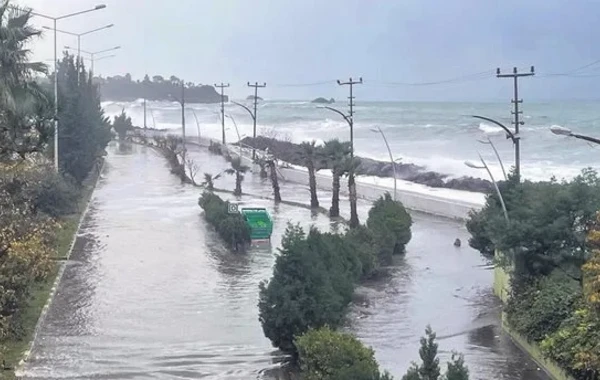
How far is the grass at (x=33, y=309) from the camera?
16.8 meters

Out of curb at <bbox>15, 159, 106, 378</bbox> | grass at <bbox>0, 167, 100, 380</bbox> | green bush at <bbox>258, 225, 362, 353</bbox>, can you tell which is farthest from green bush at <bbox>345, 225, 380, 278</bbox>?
grass at <bbox>0, 167, 100, 380</bbox>

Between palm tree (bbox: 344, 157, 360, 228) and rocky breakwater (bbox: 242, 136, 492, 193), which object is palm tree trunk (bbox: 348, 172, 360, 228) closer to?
palm tree (bbox: 344, 157, 360, 228)

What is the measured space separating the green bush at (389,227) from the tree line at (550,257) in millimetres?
6782

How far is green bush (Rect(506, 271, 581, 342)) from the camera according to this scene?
1775 cm

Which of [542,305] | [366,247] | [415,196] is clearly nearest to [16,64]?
[542,305]

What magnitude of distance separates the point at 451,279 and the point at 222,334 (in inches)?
376

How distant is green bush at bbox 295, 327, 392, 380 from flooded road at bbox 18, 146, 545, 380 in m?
1.90

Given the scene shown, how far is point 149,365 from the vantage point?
1705cm

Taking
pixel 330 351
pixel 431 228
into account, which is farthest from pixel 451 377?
pixel 431 228

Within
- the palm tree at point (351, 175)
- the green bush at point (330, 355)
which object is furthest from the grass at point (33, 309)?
the palm tree at point (351, 175)

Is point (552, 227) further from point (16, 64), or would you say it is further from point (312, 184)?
point (312, 184)

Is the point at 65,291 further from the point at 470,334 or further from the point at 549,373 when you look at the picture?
the point at 549,373

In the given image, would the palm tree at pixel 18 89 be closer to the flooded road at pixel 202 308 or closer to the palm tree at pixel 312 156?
the flooded road at pixel 202 308

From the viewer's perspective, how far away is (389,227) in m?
30.4
